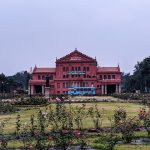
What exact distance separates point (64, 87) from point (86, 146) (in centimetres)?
8742

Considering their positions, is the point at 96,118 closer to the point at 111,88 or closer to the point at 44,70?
the point at 111,88

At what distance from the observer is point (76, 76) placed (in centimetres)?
10319

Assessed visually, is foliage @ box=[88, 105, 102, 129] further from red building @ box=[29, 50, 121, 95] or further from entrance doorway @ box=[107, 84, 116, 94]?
entrance doorway @ box=[107, 84, 116, 94]

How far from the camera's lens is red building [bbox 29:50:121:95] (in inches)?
3959

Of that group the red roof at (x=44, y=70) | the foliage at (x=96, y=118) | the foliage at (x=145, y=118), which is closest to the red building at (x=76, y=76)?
the red roof at (x=44, y=70)

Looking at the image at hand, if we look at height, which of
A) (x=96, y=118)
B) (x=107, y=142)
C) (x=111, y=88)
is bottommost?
(x=107, y=142)

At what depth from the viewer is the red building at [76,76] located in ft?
330

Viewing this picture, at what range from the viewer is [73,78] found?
10250cm

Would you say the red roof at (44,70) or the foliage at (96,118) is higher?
the red roof at (44,70)

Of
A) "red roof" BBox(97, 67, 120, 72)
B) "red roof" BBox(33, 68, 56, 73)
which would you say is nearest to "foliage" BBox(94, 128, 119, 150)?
"red roof" BBox(97, 67, 120, 72)

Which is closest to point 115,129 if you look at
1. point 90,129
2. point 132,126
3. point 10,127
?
point 132,126

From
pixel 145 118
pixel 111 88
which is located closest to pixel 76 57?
pixel 111 88

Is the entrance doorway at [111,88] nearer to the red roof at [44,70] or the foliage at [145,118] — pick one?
the red roof at [44,70]

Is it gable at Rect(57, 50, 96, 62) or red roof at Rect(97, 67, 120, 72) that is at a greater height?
gable at Rect(57, 50, 96, 62)
